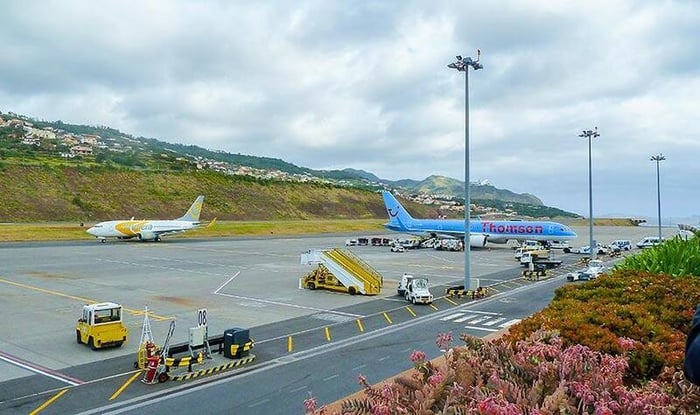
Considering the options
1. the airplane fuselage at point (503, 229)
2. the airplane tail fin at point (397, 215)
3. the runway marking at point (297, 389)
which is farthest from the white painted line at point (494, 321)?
the airplane tail fin at point (397, 215)

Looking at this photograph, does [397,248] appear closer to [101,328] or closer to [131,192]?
[101,328]

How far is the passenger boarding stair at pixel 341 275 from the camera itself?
3103cm

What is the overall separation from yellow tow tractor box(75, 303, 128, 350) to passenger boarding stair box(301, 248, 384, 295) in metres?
14.6

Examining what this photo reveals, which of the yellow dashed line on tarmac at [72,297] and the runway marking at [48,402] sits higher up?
the yellow dashed line on tarmac at [72,297]

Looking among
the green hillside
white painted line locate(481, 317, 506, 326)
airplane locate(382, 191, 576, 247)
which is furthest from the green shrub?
the green hillside

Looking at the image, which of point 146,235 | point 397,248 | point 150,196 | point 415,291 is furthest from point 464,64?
point 150,196

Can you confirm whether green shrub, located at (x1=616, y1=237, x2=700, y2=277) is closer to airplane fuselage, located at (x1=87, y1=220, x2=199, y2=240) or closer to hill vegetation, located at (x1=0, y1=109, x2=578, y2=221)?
airplane fuselage, located at (x1=87, y1=220, x2=199, y2=240)

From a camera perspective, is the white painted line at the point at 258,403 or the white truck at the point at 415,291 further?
the white truck at the point at 415,291

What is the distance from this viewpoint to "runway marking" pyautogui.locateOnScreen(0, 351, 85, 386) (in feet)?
49.2

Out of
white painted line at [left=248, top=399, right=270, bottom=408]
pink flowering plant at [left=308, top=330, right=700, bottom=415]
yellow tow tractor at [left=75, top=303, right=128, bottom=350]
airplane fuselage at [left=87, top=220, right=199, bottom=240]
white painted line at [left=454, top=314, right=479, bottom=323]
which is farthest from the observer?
airplane fuselage at [left=87, top=220, right=199, bottom=240]

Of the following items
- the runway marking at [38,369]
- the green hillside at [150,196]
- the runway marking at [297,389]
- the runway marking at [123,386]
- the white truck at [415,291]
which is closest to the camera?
the runway marking at [123,386]

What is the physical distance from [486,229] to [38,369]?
6155 cm

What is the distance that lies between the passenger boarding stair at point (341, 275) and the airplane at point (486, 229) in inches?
1506

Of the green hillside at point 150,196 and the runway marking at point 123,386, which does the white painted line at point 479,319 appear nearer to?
the runway marking at point 123,386
